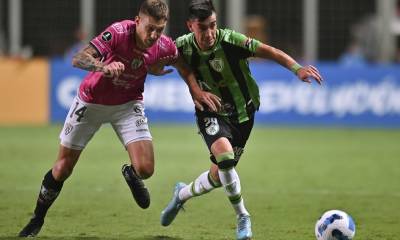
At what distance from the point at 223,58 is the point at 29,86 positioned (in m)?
13.2

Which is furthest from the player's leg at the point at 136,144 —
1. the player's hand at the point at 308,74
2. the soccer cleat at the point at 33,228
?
the player's hand at the point at 308,74

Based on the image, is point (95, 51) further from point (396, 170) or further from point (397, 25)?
point (397, 25)

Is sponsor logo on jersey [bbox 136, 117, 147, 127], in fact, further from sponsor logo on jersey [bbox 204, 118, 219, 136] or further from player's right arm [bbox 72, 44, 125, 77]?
player's right arm [bbox 72, 44, 125, 77]

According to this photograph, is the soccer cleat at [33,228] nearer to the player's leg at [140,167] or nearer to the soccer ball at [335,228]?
the player's leg at [140,167]

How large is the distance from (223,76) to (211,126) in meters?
0.50

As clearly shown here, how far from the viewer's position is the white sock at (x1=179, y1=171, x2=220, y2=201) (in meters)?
8.66

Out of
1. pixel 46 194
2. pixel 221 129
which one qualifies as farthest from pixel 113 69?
pixel 46 194

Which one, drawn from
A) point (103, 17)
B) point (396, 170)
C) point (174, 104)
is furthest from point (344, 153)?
point (103, 17)

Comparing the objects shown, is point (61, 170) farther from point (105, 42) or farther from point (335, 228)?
point (335, 228)

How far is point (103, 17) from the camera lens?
24.3m

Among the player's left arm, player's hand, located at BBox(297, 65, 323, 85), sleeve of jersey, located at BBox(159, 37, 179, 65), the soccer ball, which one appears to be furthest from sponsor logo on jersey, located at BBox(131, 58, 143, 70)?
the soccer ball

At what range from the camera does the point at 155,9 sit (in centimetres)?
780

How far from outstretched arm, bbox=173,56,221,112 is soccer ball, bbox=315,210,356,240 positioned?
1.54 m

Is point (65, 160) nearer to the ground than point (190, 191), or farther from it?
farther from it
